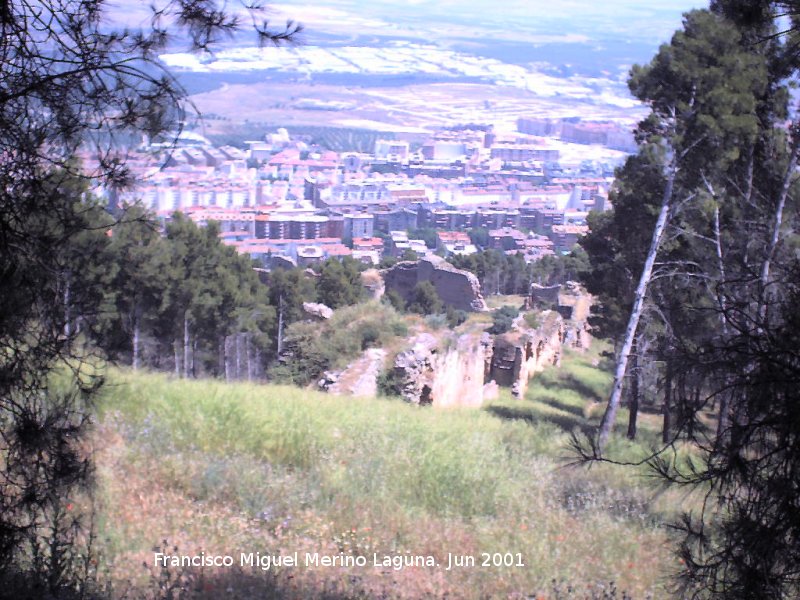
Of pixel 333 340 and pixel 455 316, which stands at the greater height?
pixel 333 340

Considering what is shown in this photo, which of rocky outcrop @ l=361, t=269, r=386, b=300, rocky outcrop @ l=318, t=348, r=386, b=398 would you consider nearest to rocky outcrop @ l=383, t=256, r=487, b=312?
rocky outcrop @ l=361, t=269, r=386, b=300

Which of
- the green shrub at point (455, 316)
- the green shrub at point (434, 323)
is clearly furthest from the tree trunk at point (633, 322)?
the green shrub at point (455, 316)

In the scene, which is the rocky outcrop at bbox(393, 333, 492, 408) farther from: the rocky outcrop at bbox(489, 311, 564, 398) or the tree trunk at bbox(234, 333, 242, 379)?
the tree trunk at bbox(234, 333, 242, 379)

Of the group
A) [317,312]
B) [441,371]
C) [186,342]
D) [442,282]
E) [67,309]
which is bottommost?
[442,282]

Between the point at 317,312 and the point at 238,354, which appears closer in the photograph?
the point at 317,312

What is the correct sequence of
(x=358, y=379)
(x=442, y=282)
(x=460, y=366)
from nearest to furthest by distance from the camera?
(x=358, y=379) < (x=460, y=366) < (x=442, y=282)

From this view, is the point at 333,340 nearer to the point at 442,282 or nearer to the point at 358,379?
the point at 358,379

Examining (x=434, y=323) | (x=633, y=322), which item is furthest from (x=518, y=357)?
(x=633, y=322)

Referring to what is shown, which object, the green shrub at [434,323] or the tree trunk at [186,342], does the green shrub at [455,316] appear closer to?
the green shrub at [434,323]
